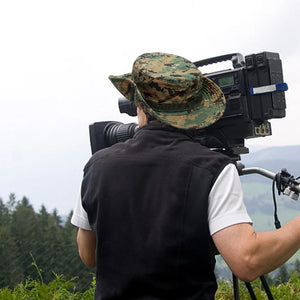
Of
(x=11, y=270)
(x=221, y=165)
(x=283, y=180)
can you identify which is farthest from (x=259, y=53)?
(x=11, y=270)

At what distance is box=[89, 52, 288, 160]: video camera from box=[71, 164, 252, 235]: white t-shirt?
67 centimetres

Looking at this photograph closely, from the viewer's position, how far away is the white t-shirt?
1.80 m

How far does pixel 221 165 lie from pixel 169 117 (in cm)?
28

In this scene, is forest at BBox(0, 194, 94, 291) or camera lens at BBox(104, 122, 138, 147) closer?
camera lens at BBox(104, 122, 138, 147)

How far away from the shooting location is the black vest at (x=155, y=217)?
1.86m

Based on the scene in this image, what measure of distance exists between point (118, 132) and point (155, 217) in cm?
96

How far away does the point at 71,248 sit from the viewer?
173 feet

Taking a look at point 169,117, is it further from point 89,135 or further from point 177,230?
point 89,135

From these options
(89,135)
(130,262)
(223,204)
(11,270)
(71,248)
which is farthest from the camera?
(71,248)

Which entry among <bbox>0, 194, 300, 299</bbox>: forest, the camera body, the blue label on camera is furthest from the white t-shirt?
<bbox>0, 194, 300, 299</bbox>: forest

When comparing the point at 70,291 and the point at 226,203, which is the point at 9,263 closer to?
the point at 70,291

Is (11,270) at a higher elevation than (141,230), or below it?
below

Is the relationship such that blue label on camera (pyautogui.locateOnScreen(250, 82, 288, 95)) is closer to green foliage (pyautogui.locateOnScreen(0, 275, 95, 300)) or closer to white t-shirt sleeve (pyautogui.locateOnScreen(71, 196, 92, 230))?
white t-shirt sleeve (pyautogui.locateOnScreen(71, 196, 92, 230))

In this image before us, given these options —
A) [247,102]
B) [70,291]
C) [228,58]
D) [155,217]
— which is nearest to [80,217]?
[155,217]
